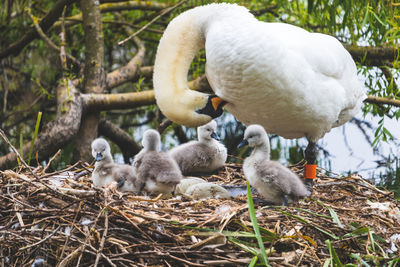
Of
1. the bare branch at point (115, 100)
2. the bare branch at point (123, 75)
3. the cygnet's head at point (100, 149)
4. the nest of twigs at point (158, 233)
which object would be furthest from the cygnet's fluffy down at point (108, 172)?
the bare branch at point (123, 75)

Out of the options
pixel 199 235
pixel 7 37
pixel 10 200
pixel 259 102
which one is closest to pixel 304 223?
pixel 199 235

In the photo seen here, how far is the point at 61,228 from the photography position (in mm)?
3180

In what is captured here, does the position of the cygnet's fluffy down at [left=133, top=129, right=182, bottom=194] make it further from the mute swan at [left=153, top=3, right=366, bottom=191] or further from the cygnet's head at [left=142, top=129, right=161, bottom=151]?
the mute swan at [left=153, top=3, right=366, bottom=191]

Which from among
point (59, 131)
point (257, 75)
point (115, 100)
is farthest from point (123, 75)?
point (257, 75)

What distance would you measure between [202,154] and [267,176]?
1130 mm

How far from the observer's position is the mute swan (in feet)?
12.8

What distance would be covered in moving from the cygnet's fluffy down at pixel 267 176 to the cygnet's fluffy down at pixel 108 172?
0.83m

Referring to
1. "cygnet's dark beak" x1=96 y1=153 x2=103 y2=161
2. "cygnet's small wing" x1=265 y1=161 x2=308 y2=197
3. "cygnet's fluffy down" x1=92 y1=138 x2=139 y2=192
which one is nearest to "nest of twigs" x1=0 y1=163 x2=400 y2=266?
"cygnet's small wing" x1=265 y1=161 x2=308 y2=197

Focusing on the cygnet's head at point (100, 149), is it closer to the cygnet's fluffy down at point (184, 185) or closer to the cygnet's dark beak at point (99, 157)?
the cygnet's dark beak at point (99, 157)

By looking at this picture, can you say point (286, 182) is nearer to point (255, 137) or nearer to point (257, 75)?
point (255, 137)

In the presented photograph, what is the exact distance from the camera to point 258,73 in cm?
389

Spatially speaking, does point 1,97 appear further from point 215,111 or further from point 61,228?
point 61,228

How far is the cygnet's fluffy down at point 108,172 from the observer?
4188mm

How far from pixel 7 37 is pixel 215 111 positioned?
142 inches
